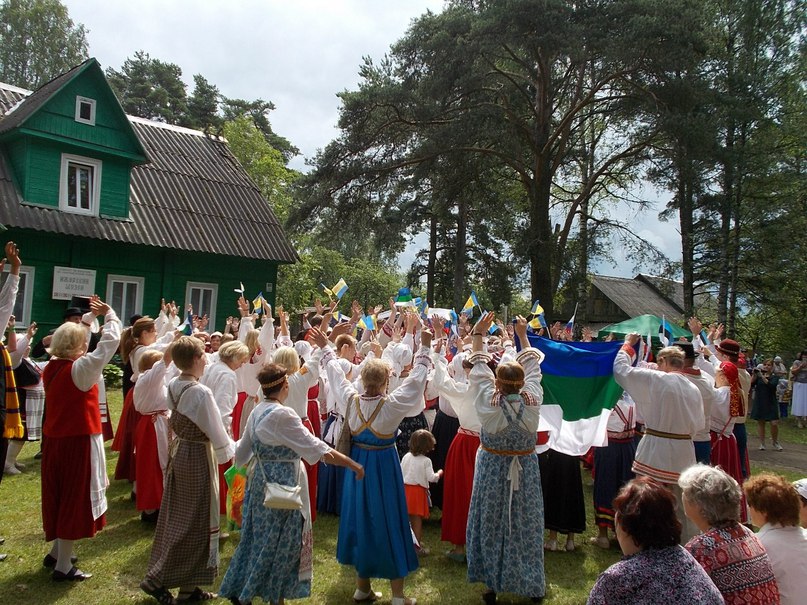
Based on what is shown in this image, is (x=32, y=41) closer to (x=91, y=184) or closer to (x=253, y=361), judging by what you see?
(x=91, y=184)

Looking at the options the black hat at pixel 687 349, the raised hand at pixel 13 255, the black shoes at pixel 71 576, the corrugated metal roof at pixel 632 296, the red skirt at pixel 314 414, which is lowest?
the black shoes at pixel 71 576

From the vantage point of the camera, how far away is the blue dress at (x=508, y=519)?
4.70 metres

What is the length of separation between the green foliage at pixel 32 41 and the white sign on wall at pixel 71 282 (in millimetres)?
19071

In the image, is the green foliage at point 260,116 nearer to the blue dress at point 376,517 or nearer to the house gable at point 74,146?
the house gable at point 74,146

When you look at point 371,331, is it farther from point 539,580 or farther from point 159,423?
point 539,580

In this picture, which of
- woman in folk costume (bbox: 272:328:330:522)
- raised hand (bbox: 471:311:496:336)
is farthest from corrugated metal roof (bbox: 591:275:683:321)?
woman in folk costume (bbox: 272:328:330:522)

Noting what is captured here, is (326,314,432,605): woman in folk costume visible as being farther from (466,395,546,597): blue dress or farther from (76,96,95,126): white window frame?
(76,96,95,126): white window frame

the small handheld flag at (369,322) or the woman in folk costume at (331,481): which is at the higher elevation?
the small handheld flag at (369,322)

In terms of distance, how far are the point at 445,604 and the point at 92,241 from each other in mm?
15840

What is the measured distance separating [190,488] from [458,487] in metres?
2.55

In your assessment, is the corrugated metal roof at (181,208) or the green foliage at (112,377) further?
the corrugated metal roof at (181,208)

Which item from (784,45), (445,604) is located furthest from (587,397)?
(784,45)

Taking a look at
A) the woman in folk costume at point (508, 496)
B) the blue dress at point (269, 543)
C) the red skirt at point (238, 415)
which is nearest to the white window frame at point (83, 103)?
the red skirt at point (238, 415)

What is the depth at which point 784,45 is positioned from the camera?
63.4 ft
